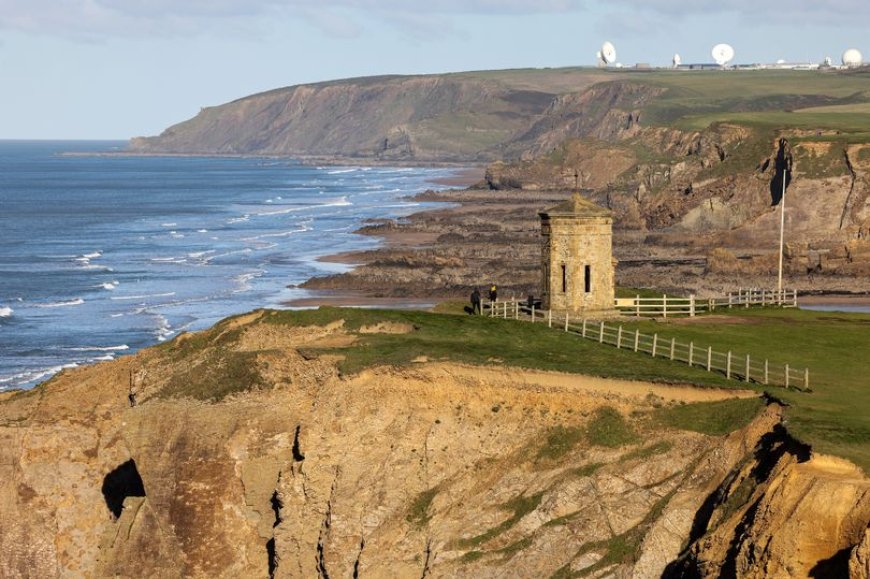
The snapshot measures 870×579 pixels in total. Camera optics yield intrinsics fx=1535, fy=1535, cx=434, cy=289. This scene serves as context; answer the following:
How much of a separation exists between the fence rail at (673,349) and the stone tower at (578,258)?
2.66ft

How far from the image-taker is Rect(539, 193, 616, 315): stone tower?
173ft

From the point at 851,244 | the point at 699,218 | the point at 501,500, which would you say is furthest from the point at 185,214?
the point at 501,500

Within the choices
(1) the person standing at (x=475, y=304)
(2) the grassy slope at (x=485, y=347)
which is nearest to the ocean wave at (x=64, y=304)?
(1) the person standing at (x=475, y=304)

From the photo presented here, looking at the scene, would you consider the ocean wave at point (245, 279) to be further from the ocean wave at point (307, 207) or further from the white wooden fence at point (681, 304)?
the ocean wave at point (307, 207)

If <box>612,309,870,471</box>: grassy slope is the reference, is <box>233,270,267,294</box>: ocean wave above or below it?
below

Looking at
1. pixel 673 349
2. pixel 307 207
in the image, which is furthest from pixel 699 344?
pixel 307 207

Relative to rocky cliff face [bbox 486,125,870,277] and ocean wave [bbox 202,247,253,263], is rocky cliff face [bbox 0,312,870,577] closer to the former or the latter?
rocky cliff face [bbox 486,125,870,277]

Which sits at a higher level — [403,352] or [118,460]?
[403,352]

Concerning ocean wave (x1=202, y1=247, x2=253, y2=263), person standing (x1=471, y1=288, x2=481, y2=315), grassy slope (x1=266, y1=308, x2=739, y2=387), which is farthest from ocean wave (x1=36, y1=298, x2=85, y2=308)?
grassy slope (x1=266, y1=308, x2=739, y2=387)

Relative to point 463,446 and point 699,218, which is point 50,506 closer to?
point 463,446

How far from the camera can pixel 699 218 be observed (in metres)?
133

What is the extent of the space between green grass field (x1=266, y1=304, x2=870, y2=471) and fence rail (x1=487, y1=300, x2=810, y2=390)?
0.54 m

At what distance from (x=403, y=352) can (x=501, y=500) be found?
6.39 meters

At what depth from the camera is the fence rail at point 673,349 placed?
4009cm
